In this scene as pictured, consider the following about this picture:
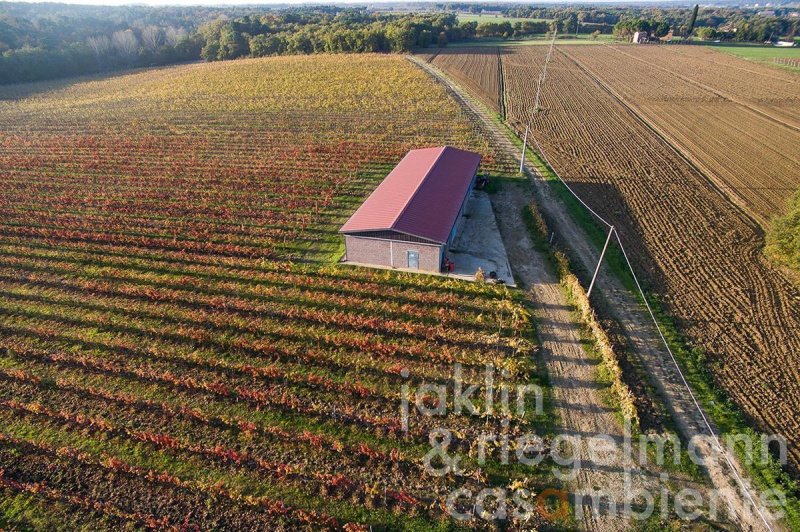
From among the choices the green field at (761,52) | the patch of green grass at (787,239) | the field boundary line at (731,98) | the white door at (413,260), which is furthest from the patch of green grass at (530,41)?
the white door at (413,260)

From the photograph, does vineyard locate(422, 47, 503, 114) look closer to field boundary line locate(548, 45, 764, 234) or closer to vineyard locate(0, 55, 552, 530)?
field boundary line locate(548, 45, 764, 234)

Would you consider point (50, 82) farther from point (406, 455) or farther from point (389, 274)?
point (406, 455)

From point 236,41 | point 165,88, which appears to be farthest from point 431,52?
point 165,88

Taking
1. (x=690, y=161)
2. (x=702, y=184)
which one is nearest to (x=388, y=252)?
(x=702, y=184)

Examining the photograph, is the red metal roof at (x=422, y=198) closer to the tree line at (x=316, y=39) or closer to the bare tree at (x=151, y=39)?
the tree line at (x=316, y=39)

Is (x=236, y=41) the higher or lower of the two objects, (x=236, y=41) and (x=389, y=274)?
the higher

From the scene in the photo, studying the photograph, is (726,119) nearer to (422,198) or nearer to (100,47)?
(422,198)

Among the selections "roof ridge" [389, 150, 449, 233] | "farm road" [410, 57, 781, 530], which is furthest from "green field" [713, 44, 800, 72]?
"farm road" [410, 57, 781, 530]
